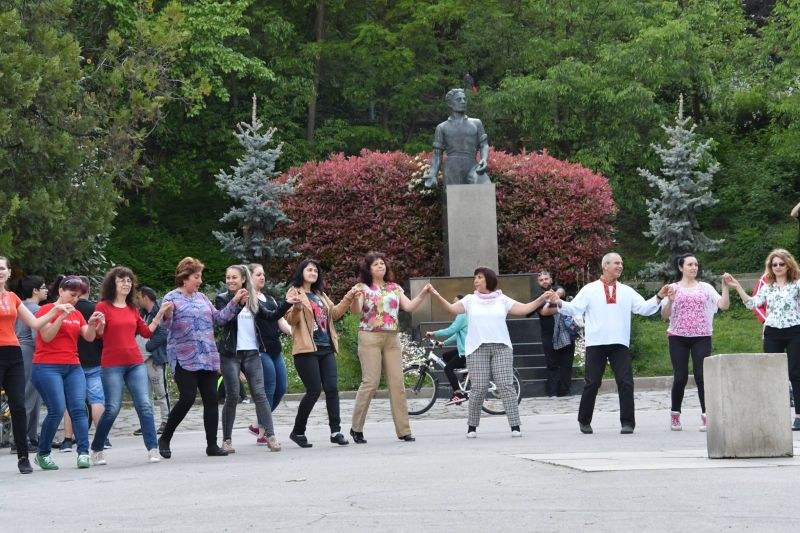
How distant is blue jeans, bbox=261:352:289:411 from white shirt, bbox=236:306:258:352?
1.52ft

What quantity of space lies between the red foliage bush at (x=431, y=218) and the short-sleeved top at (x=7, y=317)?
18.4 m

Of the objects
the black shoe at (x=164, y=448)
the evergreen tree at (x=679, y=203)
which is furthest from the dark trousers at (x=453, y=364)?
the evergreen tree at (x=679, y=203)

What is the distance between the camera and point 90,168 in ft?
72.1

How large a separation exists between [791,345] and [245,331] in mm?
5320

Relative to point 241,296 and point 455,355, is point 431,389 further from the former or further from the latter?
point 241,296

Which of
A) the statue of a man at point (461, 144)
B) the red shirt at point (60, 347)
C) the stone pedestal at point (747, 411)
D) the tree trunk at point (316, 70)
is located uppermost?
the tree trunk at point (316, 70)

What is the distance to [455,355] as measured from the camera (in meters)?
19.2

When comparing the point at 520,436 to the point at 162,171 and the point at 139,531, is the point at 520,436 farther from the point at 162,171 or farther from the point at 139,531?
the point at 162,171

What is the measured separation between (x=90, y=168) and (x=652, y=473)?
1388 centimetres

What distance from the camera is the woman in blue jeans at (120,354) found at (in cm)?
1275

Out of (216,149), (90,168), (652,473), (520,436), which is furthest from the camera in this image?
(216,149)

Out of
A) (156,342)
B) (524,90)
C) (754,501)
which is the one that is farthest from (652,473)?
(524,90)

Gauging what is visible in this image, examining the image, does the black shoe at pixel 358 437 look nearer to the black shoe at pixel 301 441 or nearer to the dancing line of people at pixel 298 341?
the dancing line of people at pixel 298 341

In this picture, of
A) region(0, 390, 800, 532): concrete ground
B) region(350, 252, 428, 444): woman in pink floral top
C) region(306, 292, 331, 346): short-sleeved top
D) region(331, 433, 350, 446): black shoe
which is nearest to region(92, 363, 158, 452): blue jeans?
region(0, 390, 800, 532): concrete ground
